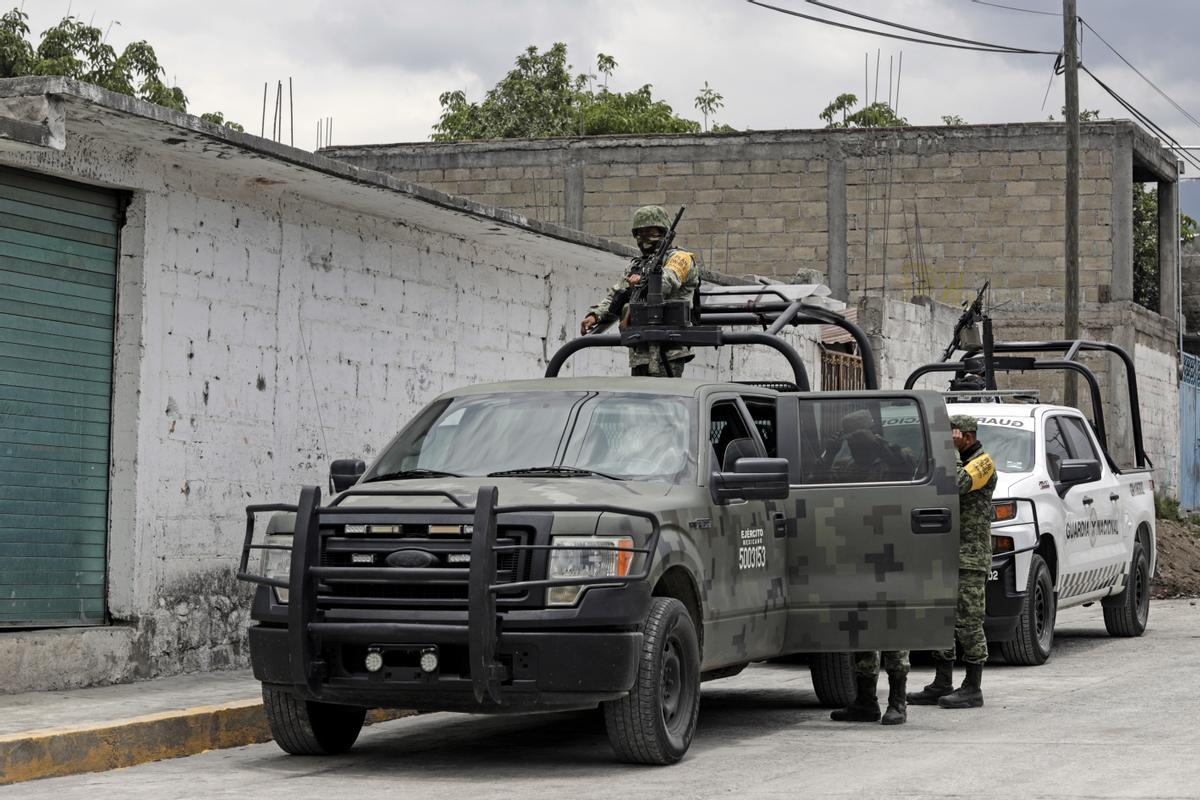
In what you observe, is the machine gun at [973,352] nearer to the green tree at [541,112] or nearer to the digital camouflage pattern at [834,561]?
the digital camouflage pattern at [834,561]

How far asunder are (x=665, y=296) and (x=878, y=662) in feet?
9.77

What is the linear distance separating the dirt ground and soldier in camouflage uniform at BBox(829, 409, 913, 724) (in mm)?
11454

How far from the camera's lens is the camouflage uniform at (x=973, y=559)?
10.2 meters

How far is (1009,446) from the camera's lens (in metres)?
13.2

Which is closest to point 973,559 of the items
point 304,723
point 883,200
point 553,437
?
point 553,437

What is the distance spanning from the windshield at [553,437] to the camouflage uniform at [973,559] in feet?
7.21

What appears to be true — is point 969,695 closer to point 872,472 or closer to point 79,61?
point 872,472

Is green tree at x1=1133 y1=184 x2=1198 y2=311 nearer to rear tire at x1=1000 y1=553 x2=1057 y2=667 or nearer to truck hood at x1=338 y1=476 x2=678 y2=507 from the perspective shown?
rear tire at x1=1000 y1=553 x2=1057 y2=667

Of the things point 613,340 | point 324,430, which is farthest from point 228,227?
point 613,340

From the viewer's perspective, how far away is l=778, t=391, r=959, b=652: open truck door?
30.1 ft

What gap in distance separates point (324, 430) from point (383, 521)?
4615 millimetres

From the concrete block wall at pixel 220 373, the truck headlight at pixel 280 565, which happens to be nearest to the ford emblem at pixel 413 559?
the truck headlight at pixel 280 565

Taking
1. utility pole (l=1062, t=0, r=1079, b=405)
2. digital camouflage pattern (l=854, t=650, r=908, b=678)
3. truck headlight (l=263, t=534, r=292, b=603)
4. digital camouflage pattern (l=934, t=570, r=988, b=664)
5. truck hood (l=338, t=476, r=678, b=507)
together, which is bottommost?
digital camouflage pattern (l=854, t=650, r=908, b=678)

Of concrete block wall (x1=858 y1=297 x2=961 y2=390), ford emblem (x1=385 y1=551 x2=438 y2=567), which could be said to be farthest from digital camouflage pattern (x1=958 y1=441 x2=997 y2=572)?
concrete block wall (x1=858 y1=297 x2=961 y2=390)
